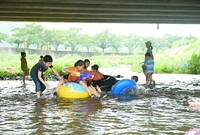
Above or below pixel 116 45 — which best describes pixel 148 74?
below

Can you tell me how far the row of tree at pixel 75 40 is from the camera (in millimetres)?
43906

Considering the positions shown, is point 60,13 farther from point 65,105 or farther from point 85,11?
point 65,105

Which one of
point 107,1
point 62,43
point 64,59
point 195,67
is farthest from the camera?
point 62,43

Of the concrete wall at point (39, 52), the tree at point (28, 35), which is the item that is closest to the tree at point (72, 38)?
the concrete wall at point (39, 52)

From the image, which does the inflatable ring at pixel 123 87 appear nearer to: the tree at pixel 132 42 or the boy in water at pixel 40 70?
the boy in water at pixel 40 70

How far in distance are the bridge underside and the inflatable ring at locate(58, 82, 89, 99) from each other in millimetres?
5955

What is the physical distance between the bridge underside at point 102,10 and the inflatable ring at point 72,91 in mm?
5955

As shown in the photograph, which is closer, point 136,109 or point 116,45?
point 136,109

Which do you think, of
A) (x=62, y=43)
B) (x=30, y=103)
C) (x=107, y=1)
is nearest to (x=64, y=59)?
(x=62, y=43)

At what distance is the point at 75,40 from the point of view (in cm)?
4503

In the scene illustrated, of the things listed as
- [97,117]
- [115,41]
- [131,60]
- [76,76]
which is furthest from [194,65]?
[97,117]

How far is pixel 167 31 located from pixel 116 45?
7.81 m

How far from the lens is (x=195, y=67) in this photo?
32.6 metres

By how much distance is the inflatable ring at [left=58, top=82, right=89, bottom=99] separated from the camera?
1054cm
